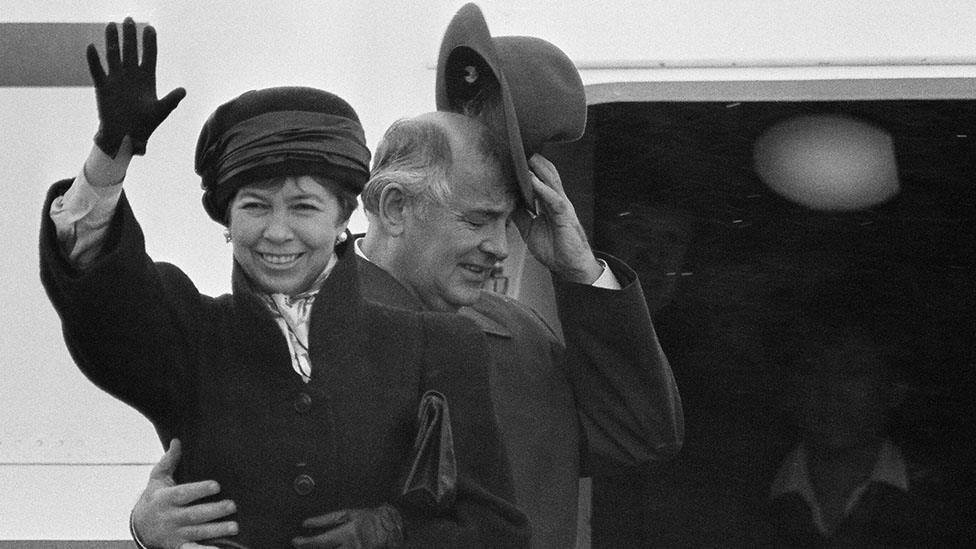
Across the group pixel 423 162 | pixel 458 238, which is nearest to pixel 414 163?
pixel 423 162

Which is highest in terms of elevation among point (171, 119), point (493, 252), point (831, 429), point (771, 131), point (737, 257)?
point (171, 119)

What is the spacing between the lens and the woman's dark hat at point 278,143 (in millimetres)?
1690

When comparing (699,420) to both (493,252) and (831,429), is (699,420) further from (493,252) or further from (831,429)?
(493,252)

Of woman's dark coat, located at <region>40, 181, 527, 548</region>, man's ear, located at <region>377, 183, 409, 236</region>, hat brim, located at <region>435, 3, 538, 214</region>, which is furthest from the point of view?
man's ear, located at <region>377, 183, 409, 236</region>

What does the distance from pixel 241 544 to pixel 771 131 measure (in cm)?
156

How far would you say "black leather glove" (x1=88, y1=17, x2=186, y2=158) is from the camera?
5.05ft

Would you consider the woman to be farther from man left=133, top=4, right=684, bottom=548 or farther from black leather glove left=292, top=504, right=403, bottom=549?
man left=133, top=4, right=684, bottom=548

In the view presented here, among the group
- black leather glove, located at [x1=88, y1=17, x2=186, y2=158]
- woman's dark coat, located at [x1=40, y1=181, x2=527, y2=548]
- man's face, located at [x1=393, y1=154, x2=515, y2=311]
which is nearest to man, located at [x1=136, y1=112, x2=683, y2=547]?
man's face, located at [x1=393, y1=154, x2=515, y2=311]

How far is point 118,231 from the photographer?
160cm

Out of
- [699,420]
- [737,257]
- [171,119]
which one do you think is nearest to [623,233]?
[737,257]

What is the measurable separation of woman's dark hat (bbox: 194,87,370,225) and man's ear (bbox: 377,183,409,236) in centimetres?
35

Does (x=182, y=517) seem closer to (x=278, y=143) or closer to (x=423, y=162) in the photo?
(x=278, y=143)

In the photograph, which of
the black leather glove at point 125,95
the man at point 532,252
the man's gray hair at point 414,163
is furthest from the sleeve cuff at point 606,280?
the black leather glove at point 125,95

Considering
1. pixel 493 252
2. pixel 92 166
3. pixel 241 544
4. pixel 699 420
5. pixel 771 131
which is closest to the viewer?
pixel 92 166
